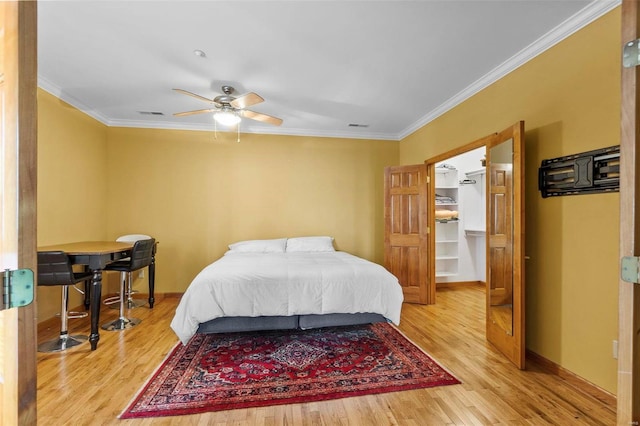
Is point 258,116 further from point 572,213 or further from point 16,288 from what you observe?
point 572,213

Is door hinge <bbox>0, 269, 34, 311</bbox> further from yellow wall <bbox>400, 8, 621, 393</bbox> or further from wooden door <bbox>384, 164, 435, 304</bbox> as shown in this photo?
wooden door <bbox>384, 164, 435, 304</bbox>

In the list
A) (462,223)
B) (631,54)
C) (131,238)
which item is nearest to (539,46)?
(631,54)

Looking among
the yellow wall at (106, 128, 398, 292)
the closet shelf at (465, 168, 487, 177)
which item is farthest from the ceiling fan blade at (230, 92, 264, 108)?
the closet shelf at (465, 168, 487, 177)

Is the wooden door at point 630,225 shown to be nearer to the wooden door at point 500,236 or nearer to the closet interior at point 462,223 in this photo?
the wooden door at point 500,236

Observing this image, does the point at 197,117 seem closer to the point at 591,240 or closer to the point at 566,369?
the point at 591,240

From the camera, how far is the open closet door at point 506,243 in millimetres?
2393

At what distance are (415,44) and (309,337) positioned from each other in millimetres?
2938

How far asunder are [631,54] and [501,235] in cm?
214

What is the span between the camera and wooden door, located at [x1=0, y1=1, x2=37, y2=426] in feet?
2.38

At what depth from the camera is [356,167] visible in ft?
16.7

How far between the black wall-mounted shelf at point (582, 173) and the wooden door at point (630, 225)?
1405mm

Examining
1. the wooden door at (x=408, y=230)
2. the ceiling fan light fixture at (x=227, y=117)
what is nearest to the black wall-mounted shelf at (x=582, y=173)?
the wooden door at (x=408, y=230)

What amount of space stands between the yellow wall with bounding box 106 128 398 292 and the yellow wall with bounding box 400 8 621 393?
8.60ft

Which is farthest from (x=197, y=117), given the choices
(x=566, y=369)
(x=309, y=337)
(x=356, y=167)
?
(x=566, y=369)
